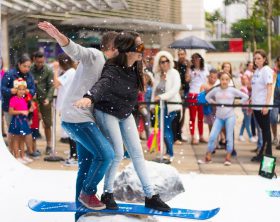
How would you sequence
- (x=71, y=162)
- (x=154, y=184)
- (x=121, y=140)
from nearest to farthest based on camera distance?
(x=121, y=140)
(x=154, y=184)
(x=71, y=162)

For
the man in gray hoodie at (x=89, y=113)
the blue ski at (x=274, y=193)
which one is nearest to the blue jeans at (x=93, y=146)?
the man in gray hoodie at (x=89, y=113)

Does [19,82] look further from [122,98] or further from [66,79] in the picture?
[122,98]

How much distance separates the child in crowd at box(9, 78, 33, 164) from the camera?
620 cm

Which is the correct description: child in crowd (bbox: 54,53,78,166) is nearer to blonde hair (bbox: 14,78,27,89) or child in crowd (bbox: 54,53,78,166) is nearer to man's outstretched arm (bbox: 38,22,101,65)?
blonde hair (bbox: 14,78,27,89)

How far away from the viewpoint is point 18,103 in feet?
20.7

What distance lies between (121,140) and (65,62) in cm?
236

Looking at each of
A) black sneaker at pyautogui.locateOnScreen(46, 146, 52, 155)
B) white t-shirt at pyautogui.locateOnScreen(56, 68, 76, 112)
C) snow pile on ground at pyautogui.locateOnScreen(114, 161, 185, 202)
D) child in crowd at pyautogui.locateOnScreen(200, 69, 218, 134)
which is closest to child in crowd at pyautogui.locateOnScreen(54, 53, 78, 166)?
white t-shirt at pyautogui.locateOnScreen(56, 68, 76, 112)

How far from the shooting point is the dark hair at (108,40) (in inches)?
138

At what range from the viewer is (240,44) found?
7.14 m

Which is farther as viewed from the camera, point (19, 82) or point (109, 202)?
point (19, 82)

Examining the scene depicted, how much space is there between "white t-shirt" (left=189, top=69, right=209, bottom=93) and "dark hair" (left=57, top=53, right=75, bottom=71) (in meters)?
1.41

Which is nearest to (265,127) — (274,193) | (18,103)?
(274,193)

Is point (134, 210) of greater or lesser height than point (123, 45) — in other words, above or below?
below

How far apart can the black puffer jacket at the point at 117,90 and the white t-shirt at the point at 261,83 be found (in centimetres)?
282
